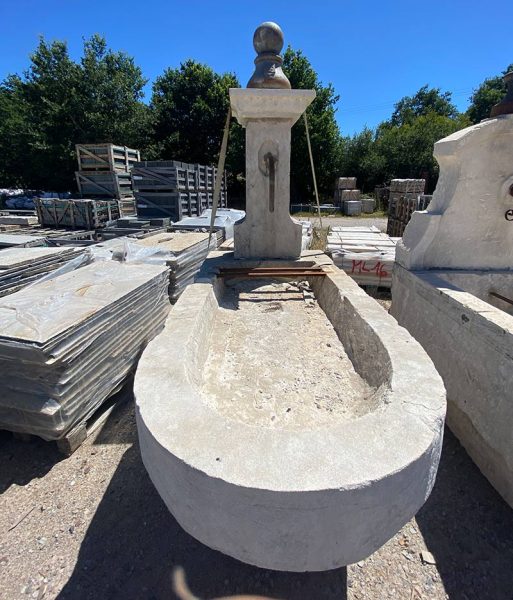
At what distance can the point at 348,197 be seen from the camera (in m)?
21.2

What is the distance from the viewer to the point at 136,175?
10.5 meters

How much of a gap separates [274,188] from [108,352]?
116 inches

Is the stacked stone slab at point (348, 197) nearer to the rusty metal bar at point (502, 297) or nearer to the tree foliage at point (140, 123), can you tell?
the tree foliage at point (140, 123)

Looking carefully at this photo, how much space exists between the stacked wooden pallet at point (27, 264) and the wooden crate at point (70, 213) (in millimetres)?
4416

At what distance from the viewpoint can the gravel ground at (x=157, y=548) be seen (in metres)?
1.94

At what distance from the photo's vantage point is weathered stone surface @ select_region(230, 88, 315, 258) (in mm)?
3926

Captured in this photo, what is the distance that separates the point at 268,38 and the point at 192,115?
2037cm

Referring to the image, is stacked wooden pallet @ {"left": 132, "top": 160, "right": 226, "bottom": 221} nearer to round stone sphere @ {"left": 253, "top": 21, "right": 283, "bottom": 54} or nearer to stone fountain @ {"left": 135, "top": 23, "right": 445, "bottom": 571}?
round stone sphere @ {"left": 253, "top": 21, "right": 283, "bottom": 54}

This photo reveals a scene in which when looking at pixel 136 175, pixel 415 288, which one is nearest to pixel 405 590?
pixel 415 288

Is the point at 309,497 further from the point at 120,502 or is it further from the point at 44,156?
the point at 44,156

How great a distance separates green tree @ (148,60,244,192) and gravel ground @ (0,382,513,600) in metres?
20.7

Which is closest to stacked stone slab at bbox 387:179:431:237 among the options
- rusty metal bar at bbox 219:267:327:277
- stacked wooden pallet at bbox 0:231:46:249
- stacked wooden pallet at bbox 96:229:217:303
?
stacked wooden pallet at bbox 96:229:217:303

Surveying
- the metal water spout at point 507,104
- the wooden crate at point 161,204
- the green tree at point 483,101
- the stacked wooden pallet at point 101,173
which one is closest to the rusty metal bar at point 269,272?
the metal water spout at point 507,104

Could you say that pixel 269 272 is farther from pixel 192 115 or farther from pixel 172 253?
pixel 192 115
